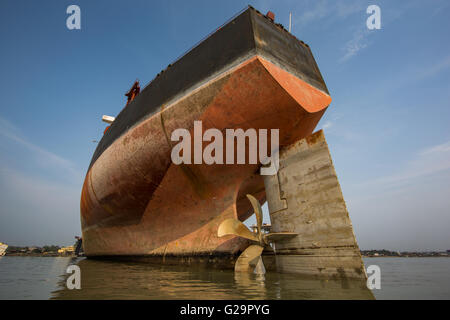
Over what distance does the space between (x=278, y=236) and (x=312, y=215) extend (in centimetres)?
110

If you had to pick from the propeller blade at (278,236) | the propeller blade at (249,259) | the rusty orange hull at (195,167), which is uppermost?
the rusty orange hull at (195,167)

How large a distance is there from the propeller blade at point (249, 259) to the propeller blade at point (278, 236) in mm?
348

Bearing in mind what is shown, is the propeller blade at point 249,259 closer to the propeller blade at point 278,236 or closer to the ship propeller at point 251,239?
the ship propeller at point 251,239

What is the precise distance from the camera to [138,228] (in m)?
9.24

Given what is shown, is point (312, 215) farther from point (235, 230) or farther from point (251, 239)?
point (235, 230)

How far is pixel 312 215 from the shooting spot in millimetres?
5844

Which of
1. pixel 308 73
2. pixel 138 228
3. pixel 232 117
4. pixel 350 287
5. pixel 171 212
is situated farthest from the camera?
pixel 138 228

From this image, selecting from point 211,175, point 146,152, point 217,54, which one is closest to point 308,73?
point 217,54

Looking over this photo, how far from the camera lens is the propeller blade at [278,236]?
601cm

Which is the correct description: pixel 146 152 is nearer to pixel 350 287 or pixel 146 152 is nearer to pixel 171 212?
pixel 171 212

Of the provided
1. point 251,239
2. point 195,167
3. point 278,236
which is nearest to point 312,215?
A: point 278,236

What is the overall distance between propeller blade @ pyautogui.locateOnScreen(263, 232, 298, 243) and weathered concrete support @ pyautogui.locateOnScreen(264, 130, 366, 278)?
0.12 meters

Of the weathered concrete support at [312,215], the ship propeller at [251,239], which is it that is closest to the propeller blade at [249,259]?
the ship propeller at [251,239]
